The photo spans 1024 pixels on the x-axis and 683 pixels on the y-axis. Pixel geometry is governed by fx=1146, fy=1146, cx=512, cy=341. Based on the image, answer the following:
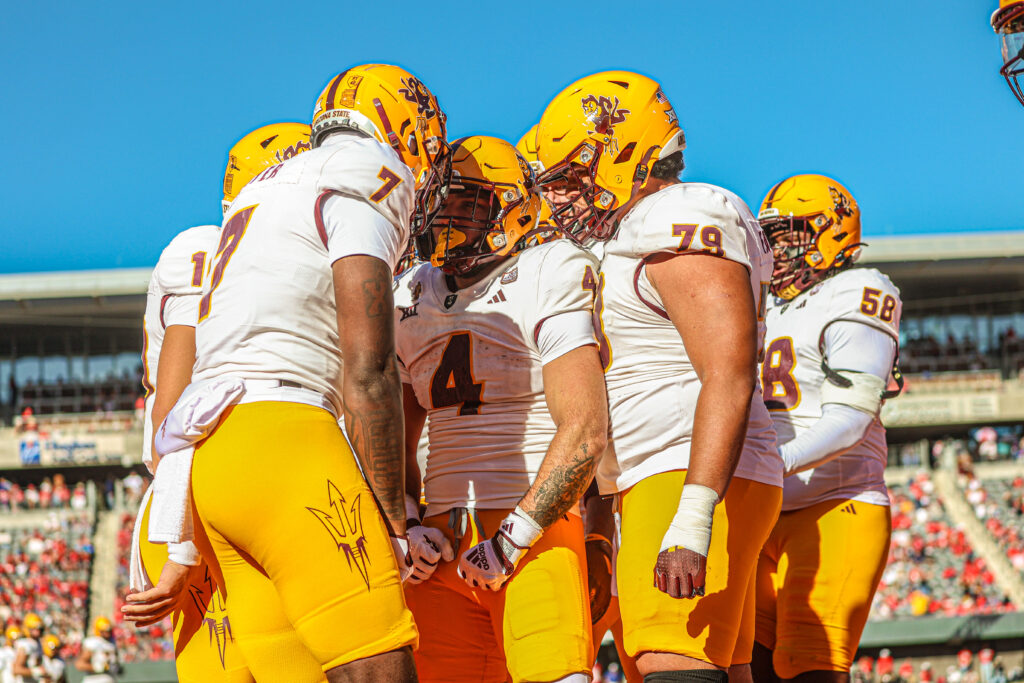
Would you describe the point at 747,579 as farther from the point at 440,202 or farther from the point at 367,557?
the point at 440,202

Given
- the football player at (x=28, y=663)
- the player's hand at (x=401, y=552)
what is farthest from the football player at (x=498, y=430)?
the football player at (x=28, y=663)

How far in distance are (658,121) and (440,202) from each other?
31.4 inches

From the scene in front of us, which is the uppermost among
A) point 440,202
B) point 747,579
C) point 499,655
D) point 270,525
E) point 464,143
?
point 464,143

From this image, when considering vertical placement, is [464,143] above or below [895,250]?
below

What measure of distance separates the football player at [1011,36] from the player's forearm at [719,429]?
1.45 metres

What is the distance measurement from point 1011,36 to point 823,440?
1.83 metres

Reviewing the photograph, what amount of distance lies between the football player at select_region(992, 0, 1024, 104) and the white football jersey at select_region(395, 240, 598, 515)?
4.89ft

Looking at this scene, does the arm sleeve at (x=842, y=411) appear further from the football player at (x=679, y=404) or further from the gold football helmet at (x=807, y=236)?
the football player at (x=679, y=404)

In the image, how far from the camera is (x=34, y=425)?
115 ft

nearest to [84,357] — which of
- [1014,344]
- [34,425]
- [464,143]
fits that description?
[34,425]

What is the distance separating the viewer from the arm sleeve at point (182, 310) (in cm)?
375

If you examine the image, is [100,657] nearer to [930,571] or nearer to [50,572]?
[50,572]

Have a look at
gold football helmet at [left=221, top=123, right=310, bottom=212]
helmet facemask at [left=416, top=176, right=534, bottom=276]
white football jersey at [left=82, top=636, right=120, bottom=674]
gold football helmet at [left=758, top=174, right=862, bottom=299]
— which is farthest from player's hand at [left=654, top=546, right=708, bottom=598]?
white football jersey at [left=82, top=636, right=120, bottom=674]

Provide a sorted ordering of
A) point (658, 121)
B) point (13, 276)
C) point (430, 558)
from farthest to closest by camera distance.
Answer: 1. point (13, 276)
2. point (658, 121)
3. point (430, 558)
